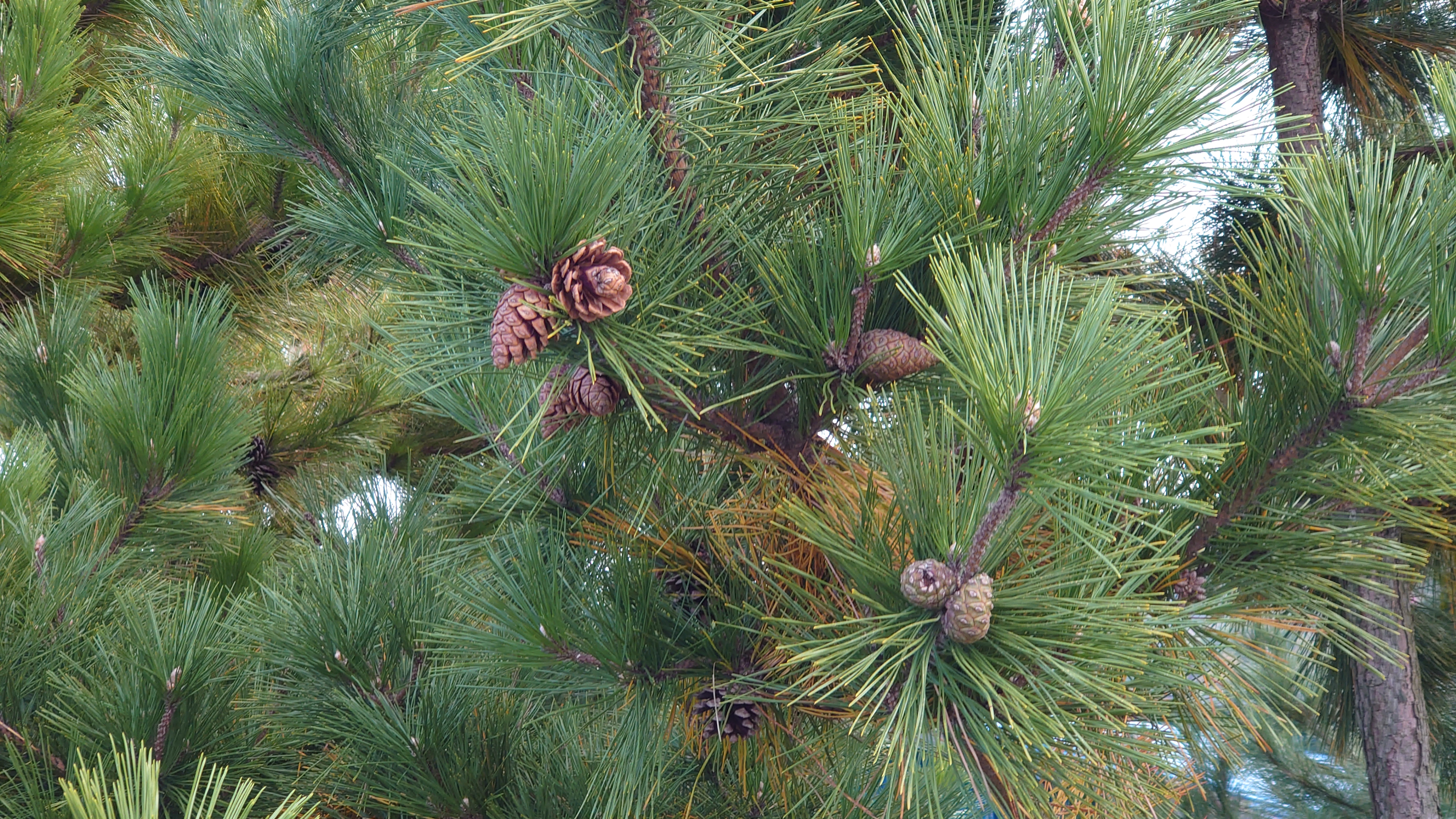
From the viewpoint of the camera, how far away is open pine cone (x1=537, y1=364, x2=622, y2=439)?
61 centimetres

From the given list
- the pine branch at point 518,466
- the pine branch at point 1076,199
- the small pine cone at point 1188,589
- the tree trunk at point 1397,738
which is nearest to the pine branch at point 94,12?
the pine branch at point 518,466

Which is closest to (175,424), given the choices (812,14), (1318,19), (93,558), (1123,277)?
(93,558)

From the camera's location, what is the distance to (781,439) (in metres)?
0.75

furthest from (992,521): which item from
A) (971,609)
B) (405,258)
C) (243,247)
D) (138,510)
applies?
(243,247)

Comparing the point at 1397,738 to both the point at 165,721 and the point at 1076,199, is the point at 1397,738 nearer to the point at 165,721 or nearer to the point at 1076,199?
the point at 1076,199

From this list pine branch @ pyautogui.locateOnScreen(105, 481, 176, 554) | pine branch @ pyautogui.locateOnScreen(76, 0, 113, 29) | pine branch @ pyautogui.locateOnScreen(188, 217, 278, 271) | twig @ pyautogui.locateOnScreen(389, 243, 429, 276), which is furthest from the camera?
pine branch @ pyautogui.locateOnScreen(188, 217, 278, 271)

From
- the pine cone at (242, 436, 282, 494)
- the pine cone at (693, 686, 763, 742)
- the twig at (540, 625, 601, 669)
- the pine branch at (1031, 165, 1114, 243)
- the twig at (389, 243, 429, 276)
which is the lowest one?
the pine cone at (242, 436, 282, 494)

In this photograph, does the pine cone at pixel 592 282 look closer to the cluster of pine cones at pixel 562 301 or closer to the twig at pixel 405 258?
the cluster of pine cones at pixel 562 301

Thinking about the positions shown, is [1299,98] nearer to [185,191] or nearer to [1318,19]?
[1318,19]

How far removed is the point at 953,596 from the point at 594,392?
24 centimetres

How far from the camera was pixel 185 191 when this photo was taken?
1963 millimetres

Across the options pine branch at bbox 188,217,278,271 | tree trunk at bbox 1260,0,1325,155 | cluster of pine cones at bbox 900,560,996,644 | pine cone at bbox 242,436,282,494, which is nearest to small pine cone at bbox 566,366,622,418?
cluster of pine cones at bbox 900,560,996,644

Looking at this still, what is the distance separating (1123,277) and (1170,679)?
0.23m

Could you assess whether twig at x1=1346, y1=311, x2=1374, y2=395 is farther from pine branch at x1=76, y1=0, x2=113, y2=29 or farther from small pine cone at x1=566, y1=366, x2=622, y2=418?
pine branch at x1=76, y1=0, x2=113, y2=29
